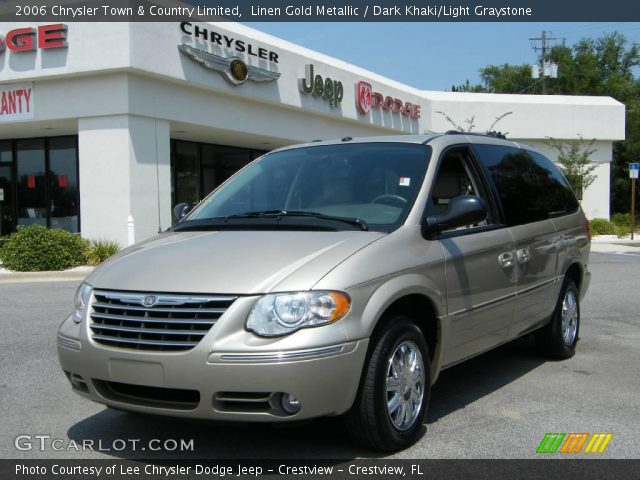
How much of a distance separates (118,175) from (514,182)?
41.6 feet

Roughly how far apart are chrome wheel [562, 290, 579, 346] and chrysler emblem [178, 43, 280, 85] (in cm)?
1348

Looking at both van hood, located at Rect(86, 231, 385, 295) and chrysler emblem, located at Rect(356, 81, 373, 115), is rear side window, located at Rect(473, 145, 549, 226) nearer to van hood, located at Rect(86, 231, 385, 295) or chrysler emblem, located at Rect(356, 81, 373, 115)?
van hood, located at Rect(86, 231, 385, 295)

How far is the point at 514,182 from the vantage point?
19.6ft

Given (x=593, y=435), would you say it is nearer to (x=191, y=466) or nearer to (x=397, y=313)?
(x=397, y=313)

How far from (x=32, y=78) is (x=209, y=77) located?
173 inches

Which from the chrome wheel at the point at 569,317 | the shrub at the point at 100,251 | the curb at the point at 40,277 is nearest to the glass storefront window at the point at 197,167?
the shrub at the point at 100,251

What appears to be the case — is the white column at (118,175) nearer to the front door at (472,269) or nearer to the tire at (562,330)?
the tire at (562,330)

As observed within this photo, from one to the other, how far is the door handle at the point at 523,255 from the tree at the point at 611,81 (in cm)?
4533

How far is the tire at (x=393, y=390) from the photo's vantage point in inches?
152

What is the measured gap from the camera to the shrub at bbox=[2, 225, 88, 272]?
14555 mm

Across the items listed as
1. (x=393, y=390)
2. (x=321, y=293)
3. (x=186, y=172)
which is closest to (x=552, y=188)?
(x=393, y=390)

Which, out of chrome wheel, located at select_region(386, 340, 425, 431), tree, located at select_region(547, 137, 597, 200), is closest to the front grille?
chrome wheel, located at select_region(386, 340, 425, 431)

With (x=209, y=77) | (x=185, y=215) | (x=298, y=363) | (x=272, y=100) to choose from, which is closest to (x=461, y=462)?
(x=298, y=363)

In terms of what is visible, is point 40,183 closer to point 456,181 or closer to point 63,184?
point 63,184
